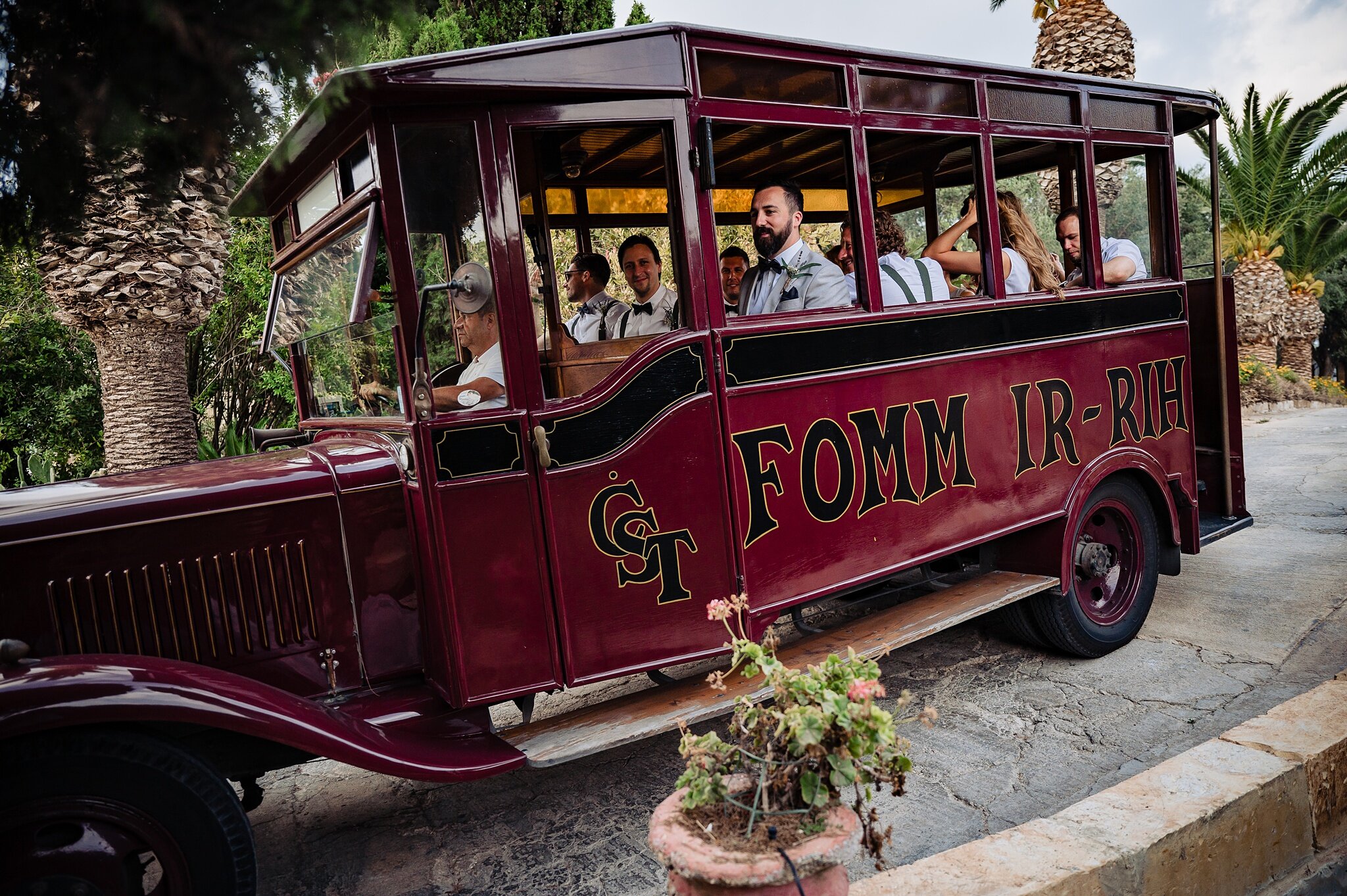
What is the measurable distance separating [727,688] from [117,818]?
1.72 metres

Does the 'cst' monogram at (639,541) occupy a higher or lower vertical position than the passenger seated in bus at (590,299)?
lower

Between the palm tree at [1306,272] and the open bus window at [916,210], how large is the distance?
1551 cm

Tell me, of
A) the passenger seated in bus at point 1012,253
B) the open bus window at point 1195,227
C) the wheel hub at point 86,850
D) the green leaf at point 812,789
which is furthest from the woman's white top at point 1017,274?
the open bus window at point 1195,227

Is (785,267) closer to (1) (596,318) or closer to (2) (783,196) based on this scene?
(2) (783,196)

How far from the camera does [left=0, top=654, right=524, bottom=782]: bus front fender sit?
7.36 ft

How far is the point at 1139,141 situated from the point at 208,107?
4.64 m

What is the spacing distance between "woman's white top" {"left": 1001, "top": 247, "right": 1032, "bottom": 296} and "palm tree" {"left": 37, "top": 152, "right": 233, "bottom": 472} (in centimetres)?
460

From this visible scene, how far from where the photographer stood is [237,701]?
8.07 feet

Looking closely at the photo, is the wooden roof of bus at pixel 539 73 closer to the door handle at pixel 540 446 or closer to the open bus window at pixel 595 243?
the open bus window at pixel 595 243

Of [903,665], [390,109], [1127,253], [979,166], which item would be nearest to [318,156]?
[390,109]

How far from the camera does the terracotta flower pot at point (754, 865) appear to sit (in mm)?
1754

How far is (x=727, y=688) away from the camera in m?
2.88

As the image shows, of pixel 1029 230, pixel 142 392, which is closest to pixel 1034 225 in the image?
pixel 1029 230

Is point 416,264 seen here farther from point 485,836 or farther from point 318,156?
point 485,836
